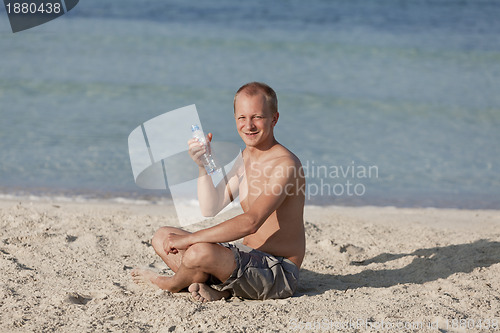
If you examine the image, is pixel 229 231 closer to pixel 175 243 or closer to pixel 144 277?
pixel 175 243

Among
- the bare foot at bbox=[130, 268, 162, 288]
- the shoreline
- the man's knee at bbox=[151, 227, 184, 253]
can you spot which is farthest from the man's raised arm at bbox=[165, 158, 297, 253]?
the shoreline

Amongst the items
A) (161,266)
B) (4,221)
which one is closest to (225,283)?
(161,266)

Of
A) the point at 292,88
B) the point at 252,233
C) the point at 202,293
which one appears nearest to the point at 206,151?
the point at 252,233

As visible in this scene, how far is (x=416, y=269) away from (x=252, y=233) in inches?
52.8

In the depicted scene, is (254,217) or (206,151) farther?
(206,151)

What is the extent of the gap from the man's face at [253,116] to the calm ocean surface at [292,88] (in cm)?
245

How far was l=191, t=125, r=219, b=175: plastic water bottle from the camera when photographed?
320cm

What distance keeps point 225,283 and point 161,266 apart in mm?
843

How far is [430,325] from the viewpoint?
2865 mm

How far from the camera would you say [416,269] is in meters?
3.84

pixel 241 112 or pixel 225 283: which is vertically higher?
pixel 241 112

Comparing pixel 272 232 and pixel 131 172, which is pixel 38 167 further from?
pixel 272 232

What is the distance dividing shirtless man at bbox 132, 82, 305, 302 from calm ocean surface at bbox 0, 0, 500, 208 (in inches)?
90.5

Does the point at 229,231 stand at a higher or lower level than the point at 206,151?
lower
